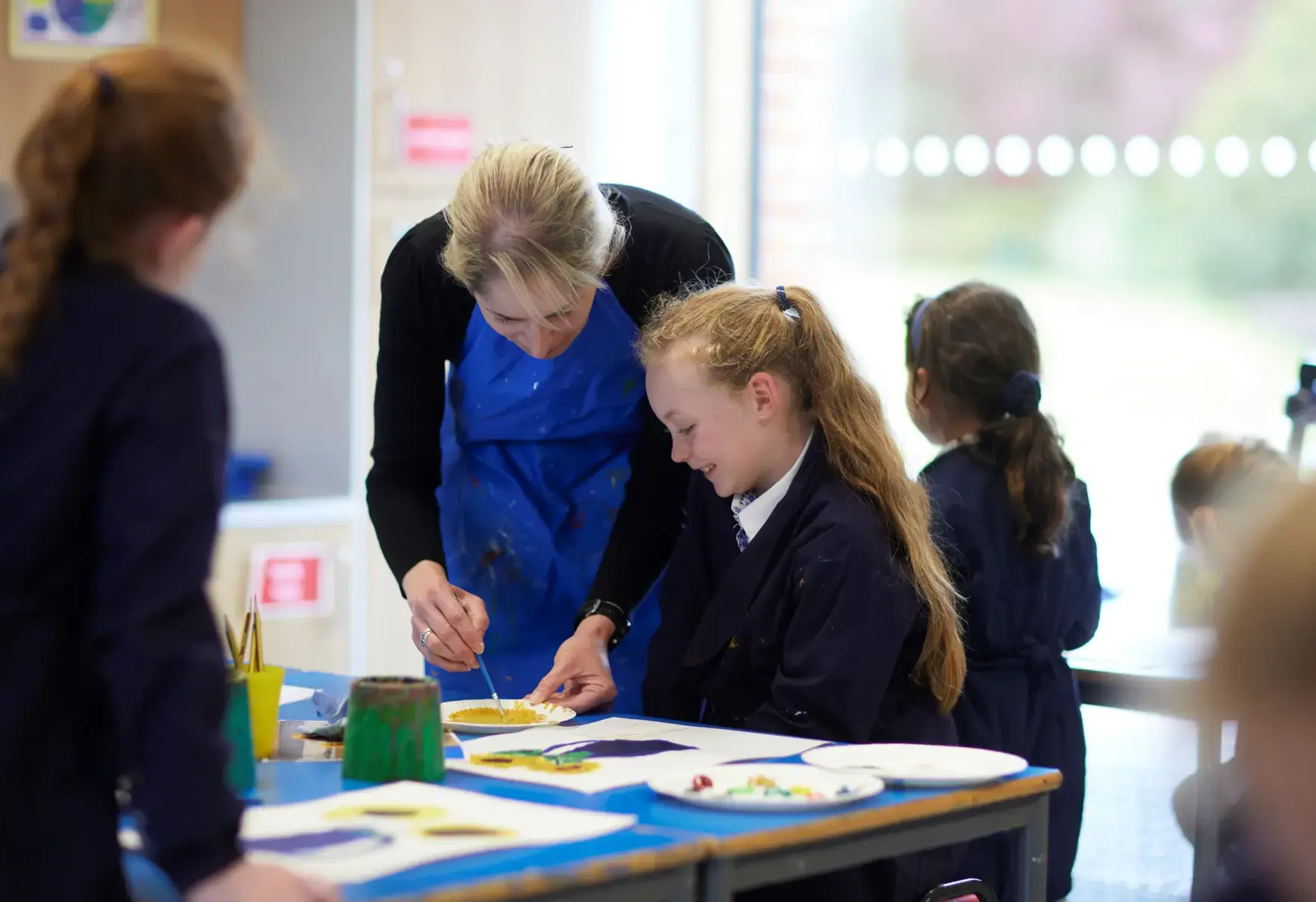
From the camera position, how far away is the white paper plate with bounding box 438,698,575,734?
5.89 ft

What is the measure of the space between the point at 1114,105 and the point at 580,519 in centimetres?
246

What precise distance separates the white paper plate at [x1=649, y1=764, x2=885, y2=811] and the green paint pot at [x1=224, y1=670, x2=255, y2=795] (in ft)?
1.22

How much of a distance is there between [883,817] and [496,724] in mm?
549

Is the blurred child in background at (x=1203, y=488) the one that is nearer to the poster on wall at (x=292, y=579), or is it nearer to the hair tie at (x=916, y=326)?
the hair tie at (x=916, y=326)

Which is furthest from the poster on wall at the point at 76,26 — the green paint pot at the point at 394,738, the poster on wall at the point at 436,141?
the green paint pot at the point at 394,738

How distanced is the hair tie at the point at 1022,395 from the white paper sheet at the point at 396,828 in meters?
1.42

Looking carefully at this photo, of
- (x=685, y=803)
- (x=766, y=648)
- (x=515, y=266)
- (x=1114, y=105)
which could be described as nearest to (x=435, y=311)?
(x=515, y=266)

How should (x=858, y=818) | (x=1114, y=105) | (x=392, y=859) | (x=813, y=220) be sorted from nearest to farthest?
(x=392, y=859) → (x=858, y=818) → (x=1114, y=105) → (x=813, y=220)

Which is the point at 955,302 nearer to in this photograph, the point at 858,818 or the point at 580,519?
the point at 580,519

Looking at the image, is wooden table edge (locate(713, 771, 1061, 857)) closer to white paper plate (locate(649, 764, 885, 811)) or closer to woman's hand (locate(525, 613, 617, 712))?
white paper plate (locate(649, 764, 885, 811))

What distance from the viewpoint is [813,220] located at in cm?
465

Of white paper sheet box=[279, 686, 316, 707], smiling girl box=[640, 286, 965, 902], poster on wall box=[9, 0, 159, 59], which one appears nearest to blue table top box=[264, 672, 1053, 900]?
smiling girl box=[640, 286, 965, 902]

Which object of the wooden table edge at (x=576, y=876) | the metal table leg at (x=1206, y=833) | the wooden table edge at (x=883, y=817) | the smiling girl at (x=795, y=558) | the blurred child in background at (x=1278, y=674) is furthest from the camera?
the metal table leg at (x=1206, y=833)

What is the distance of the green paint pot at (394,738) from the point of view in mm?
1487
